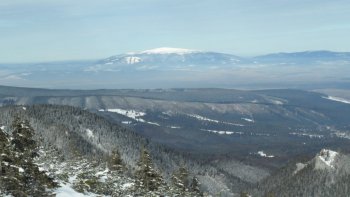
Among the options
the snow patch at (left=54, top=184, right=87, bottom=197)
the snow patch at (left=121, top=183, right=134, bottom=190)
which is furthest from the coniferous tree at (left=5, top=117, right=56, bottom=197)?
the snow patch at (left=121, top=183, right=134, bottom=190)

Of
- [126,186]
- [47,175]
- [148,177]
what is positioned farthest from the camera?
[148,177]

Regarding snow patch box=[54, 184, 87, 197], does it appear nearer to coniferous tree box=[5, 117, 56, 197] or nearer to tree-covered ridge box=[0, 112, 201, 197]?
tree-covered ridge box=[0, 112, 201, 197]

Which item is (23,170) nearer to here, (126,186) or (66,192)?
(66,192)

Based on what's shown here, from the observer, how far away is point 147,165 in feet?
183

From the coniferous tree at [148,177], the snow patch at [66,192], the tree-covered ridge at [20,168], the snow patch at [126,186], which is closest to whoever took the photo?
the tree-covered ridge at [20,168]

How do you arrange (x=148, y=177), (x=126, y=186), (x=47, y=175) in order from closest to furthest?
(x=47, y=175)
(x=126, y=186)
(x=148, y=177)

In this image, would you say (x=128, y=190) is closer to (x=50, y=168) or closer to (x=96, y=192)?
(x=96, y=192)

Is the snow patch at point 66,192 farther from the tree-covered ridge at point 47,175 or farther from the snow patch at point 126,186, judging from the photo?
the snow patch at point 126,186

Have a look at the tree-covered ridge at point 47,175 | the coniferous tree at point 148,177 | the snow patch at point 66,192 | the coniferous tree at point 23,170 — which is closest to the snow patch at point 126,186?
the tree-covered ridge at point 47,175

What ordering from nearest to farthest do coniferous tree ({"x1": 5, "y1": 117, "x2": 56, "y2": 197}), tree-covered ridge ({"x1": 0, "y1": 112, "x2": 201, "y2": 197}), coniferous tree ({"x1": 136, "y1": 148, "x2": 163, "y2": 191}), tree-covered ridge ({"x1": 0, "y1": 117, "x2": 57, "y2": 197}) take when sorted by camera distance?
tree-covered ridge ({"x1": 0, "y1": 117, "x2": 57, "y2": 197}) → coniferous tree ({"x1": 5, "y1": 117, "x2": 56, "y2": 197}) → tree-covered ridge ({"x1": 0, "y1": 112, "x2": 201, "y2": 197}) → coniferous tree ({"x1": 136, "y1": 148, "x2": 163, "y2": 191})

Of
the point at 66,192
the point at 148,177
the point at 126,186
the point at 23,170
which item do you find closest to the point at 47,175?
the point at 66,192

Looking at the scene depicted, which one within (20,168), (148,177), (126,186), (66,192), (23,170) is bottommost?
(148,177)

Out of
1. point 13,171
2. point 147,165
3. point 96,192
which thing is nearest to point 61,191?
point 96,192

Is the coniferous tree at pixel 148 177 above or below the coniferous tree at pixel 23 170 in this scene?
below
